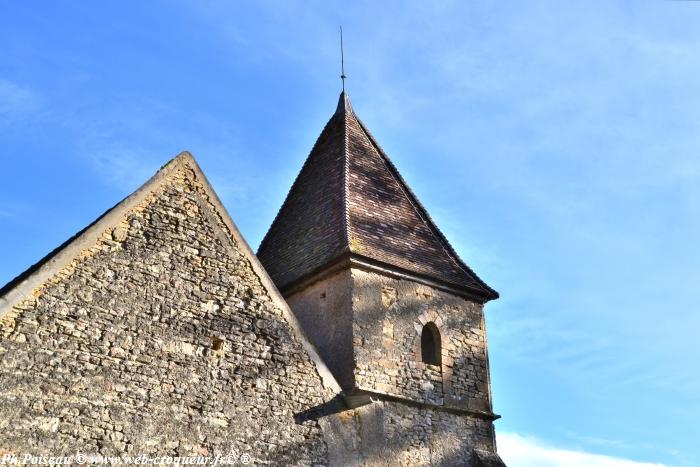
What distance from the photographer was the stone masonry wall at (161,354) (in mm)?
9234

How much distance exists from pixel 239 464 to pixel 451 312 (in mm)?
4576

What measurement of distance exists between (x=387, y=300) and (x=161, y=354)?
3.75 m

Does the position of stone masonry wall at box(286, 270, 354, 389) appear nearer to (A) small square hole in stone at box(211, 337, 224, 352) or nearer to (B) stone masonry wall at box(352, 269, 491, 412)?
(B) stone masonry wall at box(352, 269, 491, 412)

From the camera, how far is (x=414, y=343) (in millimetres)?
12570

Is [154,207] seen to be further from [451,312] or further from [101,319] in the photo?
[451,312]

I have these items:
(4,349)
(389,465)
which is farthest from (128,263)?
(389,465)

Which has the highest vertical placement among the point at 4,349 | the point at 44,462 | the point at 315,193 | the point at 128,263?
the point at 315,193

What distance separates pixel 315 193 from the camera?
15016 mm

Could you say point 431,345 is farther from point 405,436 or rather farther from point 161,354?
point 161,354

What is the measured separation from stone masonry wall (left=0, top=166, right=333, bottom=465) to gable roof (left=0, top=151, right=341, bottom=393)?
79 mm

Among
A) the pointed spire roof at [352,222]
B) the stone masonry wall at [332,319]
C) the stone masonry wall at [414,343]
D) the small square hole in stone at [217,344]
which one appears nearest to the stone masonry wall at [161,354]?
the small square hole in stone at [217,344]

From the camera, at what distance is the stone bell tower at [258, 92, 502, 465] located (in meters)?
12.1

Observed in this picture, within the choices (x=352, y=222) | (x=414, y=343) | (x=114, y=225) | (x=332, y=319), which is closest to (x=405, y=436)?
(x=414, y=343)

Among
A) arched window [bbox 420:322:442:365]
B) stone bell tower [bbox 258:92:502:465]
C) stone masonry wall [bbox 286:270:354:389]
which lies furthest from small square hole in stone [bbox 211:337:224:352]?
arched window [bbox 420:322:442:365]
